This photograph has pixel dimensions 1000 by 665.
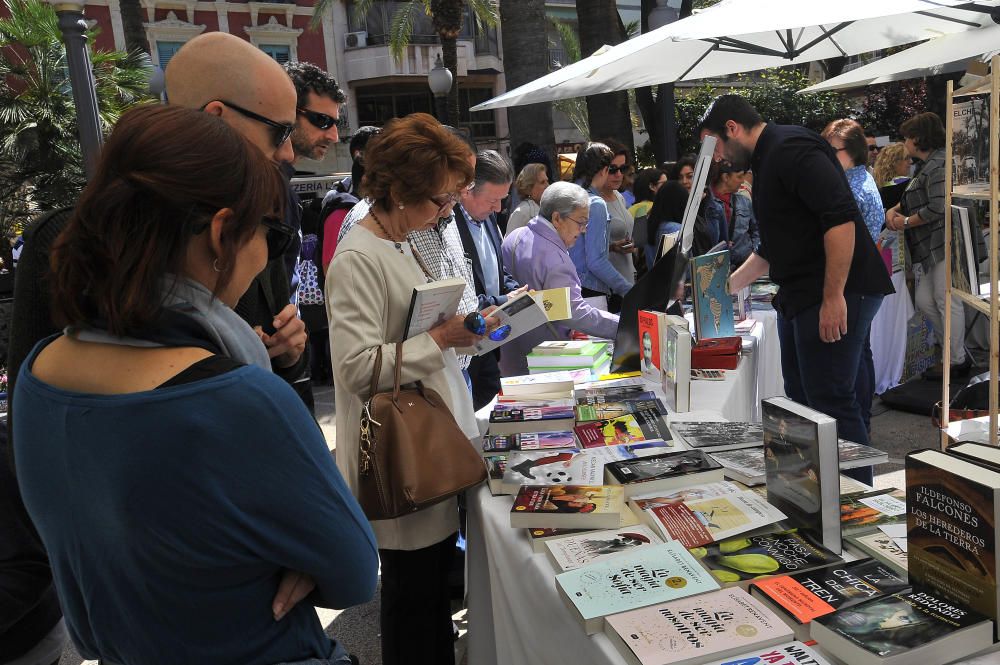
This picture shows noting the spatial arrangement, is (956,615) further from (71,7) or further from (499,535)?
(71,7)

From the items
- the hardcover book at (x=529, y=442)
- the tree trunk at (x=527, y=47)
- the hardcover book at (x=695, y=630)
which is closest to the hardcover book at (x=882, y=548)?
the hardcover book at (x=695, y=630)

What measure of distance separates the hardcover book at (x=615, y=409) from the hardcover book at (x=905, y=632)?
120 centimetres

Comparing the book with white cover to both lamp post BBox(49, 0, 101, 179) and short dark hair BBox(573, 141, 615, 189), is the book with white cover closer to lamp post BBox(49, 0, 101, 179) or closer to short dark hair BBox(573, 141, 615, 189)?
short dark hair BBox(573, 141, 615, 189)

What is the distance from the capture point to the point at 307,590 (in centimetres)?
104

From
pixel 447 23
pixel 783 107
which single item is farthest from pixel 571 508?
pixel 783 107

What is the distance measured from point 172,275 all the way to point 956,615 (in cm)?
125

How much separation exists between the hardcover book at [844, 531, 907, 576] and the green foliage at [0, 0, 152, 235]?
9.87 meters

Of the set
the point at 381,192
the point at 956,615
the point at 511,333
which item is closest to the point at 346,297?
the point at 381,192

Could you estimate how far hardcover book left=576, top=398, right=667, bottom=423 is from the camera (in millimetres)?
2410

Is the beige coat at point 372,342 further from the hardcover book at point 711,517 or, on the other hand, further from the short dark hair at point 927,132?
the short dark hair at point 927,132

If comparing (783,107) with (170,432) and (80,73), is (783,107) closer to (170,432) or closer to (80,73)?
(80,73)

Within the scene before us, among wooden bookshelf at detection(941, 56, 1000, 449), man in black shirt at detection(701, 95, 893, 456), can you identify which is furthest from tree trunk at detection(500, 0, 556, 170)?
wooden bookshelf at detection(941, 56, 1000, 449)

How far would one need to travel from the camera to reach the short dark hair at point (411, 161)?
6.79ft

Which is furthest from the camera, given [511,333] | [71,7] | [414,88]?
[414,88]
